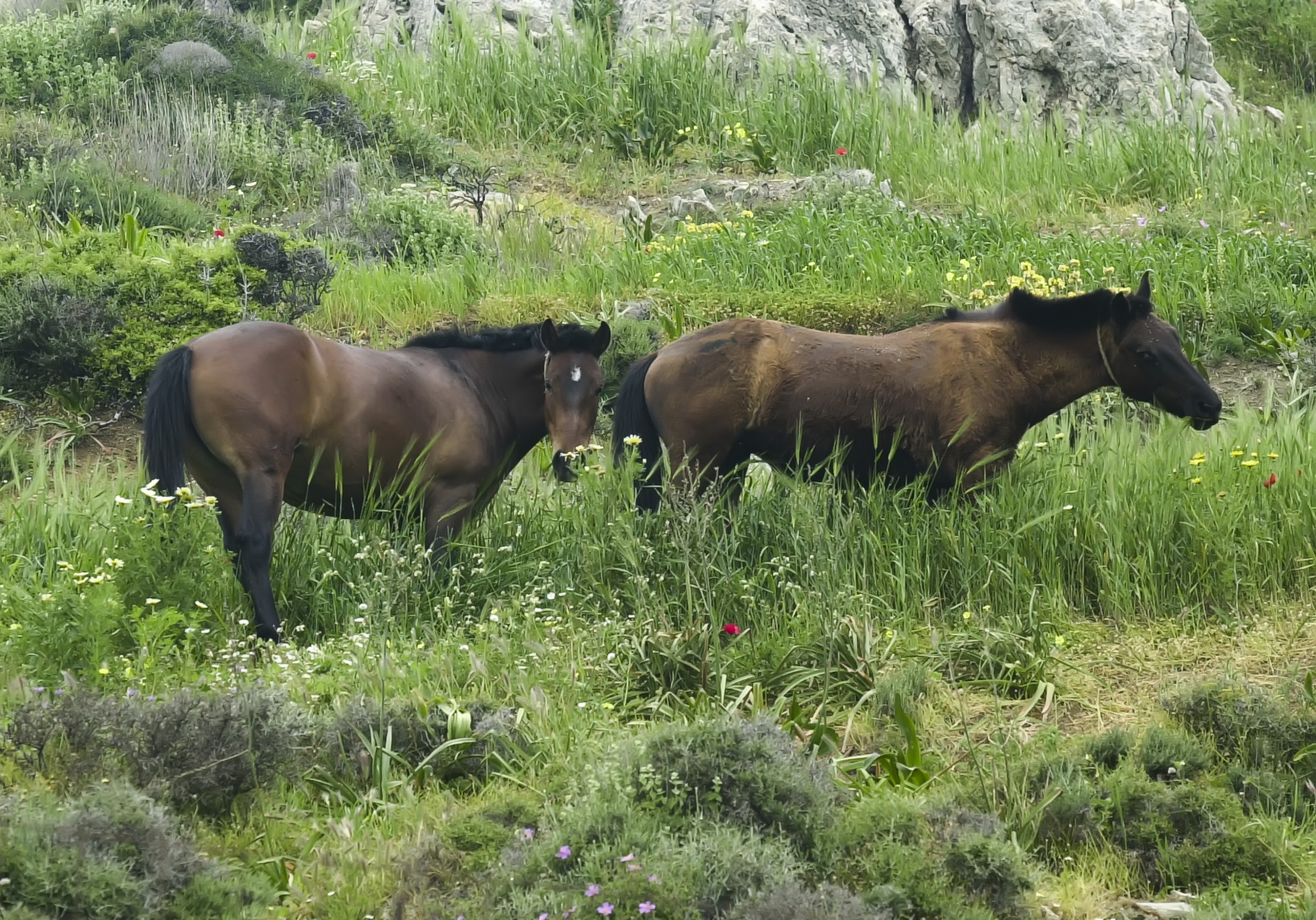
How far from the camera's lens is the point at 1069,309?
24.7 ft

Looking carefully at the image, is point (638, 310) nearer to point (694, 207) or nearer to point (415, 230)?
point (694, 207)

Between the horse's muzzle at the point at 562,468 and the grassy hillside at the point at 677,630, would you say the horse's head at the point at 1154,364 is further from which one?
the horse's muzzle at the point at 562,468

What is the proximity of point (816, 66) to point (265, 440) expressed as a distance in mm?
11583

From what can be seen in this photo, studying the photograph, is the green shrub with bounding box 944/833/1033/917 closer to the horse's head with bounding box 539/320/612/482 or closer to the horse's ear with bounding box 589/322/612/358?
the horse's head with bounding box 539/320/612/482

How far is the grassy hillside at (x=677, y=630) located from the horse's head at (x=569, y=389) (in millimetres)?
159

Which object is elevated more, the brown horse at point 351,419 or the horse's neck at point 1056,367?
the horse's neck at point 1056,367

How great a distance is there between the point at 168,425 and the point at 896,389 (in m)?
3.30

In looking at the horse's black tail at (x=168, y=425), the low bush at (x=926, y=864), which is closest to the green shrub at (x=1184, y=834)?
the low bush at (x=926, y=864)

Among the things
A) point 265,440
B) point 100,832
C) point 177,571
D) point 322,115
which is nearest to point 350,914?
Result: point 100,832

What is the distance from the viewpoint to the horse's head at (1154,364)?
7.41 meters

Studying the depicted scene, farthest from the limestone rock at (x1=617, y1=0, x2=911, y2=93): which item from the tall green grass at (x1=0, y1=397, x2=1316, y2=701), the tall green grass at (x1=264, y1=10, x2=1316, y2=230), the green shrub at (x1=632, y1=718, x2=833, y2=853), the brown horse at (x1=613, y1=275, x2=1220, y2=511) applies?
the green shrub at (x1=632, y1=718, x2=833, y2=853)

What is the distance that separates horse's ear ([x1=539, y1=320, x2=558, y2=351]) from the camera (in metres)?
7.81

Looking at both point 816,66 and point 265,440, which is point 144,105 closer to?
point 816,66

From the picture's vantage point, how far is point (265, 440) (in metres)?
6.84
